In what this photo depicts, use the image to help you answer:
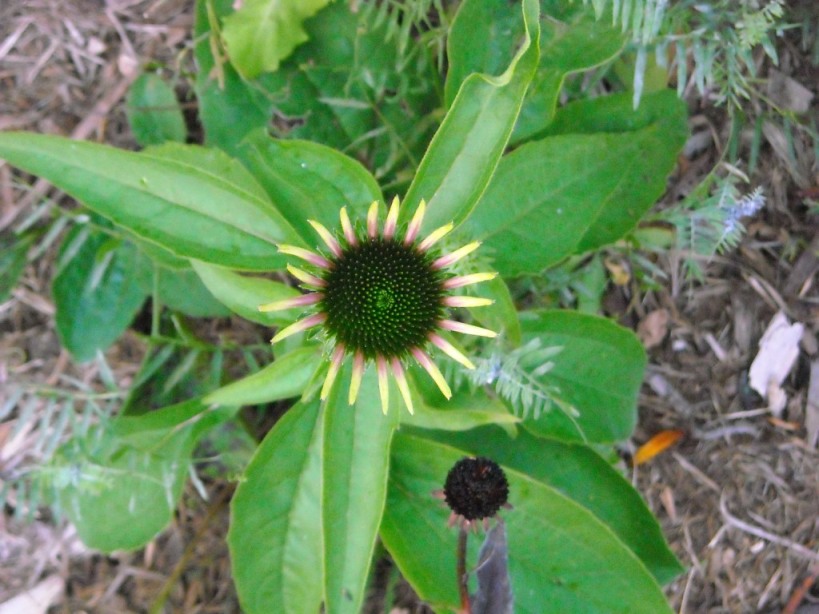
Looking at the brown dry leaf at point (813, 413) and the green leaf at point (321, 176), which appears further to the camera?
the brown dry leaf at point (813, 413)

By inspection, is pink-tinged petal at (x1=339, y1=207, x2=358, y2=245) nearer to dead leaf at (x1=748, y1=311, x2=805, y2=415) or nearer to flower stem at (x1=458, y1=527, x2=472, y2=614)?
flower stem at (x1=458, y1=527, x2=472, y2=614)

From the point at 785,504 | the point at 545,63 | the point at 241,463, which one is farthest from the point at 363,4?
the point at 785,504

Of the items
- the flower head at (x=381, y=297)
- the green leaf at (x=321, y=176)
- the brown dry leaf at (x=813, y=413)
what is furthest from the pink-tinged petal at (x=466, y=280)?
the brown dry leaf at (x=813, y=413)

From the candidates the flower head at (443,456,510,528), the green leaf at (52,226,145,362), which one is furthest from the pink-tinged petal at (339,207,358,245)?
the green leaf at (52,226,145,362)

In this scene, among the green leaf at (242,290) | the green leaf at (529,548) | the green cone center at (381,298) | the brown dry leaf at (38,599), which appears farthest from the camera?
the brown dry leaf at (38,599)

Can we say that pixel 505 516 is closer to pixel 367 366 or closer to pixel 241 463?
pixel 367 366

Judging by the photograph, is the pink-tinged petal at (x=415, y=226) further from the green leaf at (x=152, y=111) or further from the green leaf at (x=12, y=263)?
the green leaf at (x=12, y=263)
